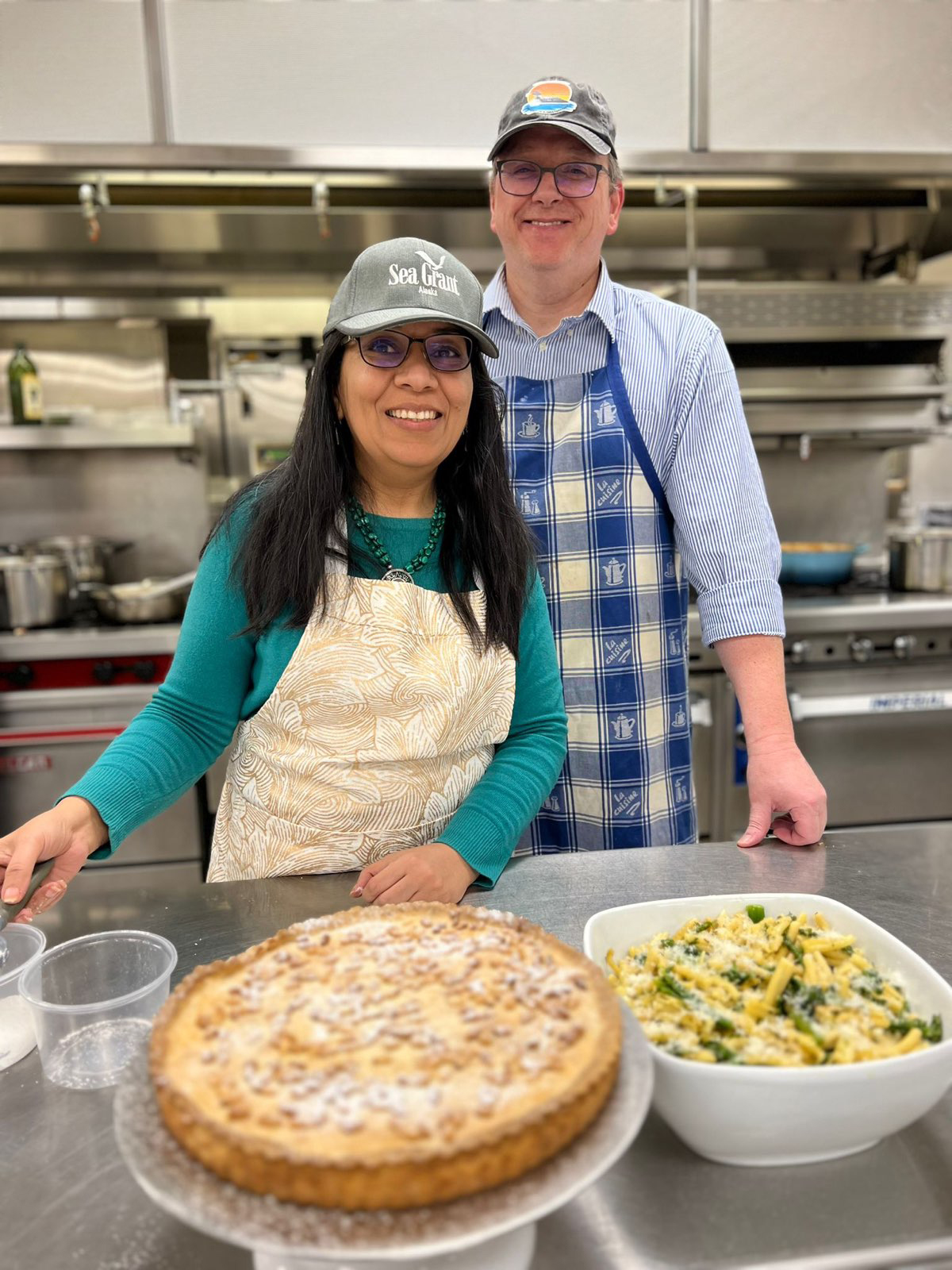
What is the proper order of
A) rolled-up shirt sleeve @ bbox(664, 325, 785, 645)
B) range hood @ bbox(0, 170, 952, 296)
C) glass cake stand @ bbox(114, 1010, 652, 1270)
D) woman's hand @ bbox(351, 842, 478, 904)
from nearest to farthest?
glass cake stand @ bbox(114, 1010, 652, 1270) < woman's hand @ bbox(351, 842, 478, 904) < rolled-up shirt sleeve @ bbox(664, 325, 785, 645) < range hood @ bbox(0, 170, 952, 296)

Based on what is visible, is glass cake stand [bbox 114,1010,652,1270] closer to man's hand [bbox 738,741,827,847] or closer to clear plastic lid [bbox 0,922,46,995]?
clear plastic lid [bbox 0,922,46,995]

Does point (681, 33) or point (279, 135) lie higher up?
point (681, 33)

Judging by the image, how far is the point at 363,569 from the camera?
4.54 feet

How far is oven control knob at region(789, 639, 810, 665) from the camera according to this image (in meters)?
3.16

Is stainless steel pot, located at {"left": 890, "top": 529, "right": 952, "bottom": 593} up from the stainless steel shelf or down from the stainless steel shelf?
down

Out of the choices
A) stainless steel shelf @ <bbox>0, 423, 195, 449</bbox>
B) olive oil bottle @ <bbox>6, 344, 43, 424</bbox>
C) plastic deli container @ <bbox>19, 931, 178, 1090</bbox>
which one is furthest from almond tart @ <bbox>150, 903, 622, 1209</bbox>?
olive oil bottle @ <bbox>6, 344, 43, 424</bbox>

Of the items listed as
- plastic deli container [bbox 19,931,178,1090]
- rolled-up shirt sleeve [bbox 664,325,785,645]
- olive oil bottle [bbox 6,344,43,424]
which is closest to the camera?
plastic deli container [bbox 19,931,178,1090]

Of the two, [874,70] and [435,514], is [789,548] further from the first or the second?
[435,514]

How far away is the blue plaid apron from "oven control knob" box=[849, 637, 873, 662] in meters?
1.54

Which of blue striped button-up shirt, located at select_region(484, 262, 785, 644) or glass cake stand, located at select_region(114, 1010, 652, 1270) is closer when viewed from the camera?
glass cake stand, located at select_region(114, 1010, 652, 1270)

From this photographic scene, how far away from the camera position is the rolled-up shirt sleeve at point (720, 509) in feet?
5.45

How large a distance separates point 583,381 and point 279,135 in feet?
5.62

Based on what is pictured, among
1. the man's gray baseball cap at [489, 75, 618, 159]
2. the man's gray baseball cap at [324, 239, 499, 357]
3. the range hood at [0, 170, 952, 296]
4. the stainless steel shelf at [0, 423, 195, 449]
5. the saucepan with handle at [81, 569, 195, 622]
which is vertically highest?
the range hood at [0, 170, 952, 296]

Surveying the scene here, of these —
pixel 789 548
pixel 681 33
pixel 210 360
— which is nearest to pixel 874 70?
pixel 681 33
